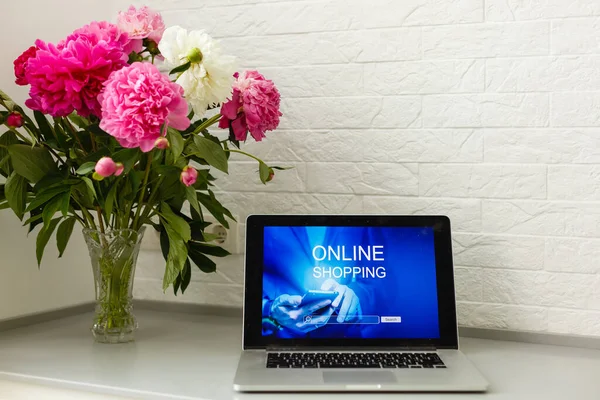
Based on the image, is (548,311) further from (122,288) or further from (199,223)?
(122,288)

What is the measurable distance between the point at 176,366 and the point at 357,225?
409 millimetres

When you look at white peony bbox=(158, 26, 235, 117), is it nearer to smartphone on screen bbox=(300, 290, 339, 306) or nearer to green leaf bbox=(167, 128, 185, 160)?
green leaf bbox=(167, 128, 185, 160)

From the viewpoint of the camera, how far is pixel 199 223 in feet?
4.03

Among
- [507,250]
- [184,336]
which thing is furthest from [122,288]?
[507,250]

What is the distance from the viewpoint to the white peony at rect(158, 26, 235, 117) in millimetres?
1015

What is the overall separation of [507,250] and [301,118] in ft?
1.69

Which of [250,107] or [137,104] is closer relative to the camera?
[137,104]

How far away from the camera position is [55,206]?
1.07 meters

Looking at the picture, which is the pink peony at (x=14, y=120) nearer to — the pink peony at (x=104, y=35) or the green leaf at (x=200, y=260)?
the pink peony at (x=104, y=35)

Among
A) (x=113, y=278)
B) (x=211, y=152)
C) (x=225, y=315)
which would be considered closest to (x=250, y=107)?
(x=211, y=152)

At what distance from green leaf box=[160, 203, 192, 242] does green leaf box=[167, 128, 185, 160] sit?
0.15 m

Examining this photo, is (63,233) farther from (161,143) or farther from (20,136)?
(161,143)

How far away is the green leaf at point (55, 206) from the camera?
1.06 metres

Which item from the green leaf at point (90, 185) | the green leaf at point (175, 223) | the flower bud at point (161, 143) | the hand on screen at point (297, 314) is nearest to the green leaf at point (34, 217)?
the green leaf at point (90, 185)
